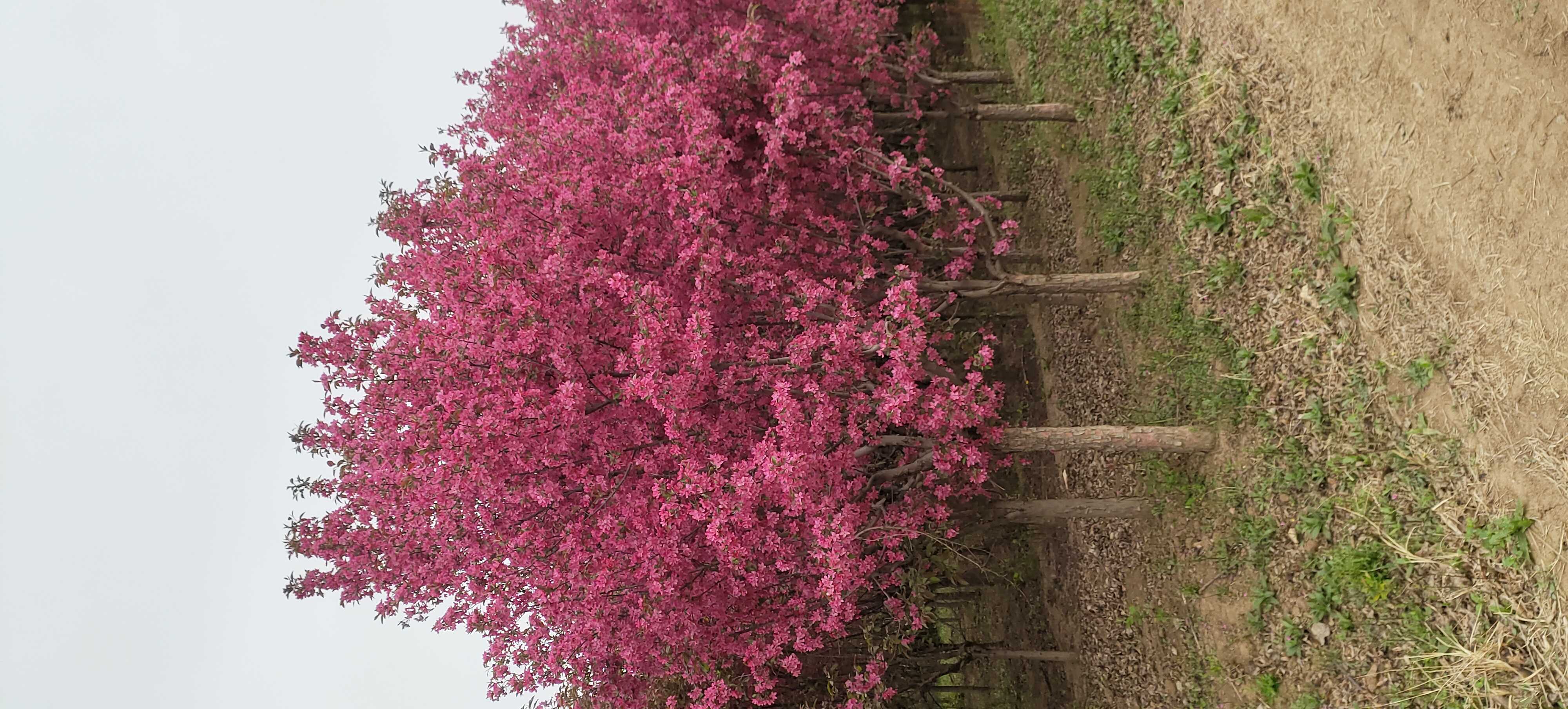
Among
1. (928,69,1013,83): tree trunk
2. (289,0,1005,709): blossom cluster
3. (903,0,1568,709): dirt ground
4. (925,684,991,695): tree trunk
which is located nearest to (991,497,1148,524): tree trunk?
(903,0,1568,709): dirt ground

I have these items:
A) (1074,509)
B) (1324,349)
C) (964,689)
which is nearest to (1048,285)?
(1074,509)

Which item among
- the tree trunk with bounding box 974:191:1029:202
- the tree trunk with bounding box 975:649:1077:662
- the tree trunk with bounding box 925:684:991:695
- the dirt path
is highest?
the tree trunk with bounding box 974:191:1029:202

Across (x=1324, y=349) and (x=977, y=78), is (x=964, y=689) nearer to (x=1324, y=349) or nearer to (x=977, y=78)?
(x=1324, y=349)

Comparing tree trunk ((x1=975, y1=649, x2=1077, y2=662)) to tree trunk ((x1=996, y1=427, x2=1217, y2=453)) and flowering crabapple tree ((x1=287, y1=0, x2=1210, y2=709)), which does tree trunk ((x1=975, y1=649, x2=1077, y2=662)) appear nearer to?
flowering crabapple tree ((x1=287, y1=0, x2=1210, y2=709))

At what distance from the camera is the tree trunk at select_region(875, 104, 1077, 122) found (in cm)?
1275

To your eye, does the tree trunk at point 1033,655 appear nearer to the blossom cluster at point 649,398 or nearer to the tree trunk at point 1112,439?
the blossom cluster at point 649,398

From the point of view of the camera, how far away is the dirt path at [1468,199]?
20.0 feet

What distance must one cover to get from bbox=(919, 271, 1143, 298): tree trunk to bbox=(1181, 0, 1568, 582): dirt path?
290cm

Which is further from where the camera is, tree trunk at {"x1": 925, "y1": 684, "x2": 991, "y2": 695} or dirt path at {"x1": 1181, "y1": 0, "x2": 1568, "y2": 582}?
tree trunk at {"x1": 925, "y1": 684, "x2": 991, "y2": 695}

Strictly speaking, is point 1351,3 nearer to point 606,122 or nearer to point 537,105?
point 606,122

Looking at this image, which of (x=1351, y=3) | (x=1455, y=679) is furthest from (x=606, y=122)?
(x=1455, y=679)

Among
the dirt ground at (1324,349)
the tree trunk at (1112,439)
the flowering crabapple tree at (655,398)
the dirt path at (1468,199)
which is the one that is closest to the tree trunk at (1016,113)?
the dirt ground at (1324,349)

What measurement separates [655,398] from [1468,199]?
7.22 meters

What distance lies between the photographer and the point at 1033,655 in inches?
504
